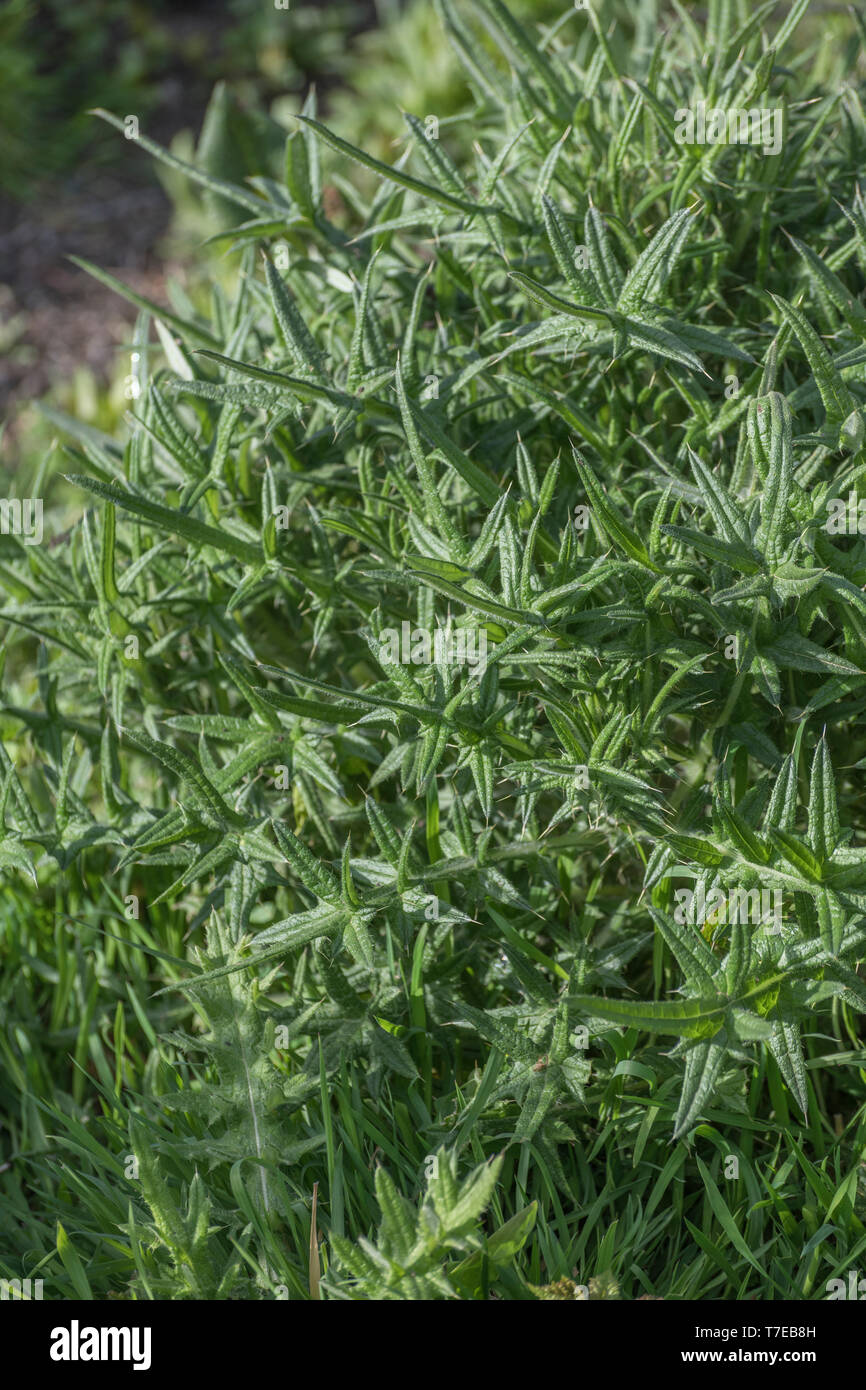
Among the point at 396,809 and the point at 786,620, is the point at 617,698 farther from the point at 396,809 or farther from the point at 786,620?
the point at 396,809

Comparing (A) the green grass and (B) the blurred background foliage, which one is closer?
(A) the green grass

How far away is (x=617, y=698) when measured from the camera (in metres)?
1.63

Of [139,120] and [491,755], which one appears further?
[139,120]

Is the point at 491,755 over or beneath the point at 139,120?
beneath

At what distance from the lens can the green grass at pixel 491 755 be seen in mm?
1513

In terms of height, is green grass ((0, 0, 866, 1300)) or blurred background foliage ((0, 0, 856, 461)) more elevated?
blurred background foliage ((0, 0, 856, 461))

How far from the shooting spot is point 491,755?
1585 millimetres

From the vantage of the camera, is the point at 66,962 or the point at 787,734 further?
the point at 66,962

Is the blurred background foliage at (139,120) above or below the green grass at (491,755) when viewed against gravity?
above

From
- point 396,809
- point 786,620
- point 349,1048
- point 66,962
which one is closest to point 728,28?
point 786,620

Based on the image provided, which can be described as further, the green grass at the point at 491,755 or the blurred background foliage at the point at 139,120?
the blurred background foliage at the point at 139,120

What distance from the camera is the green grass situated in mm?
1513
